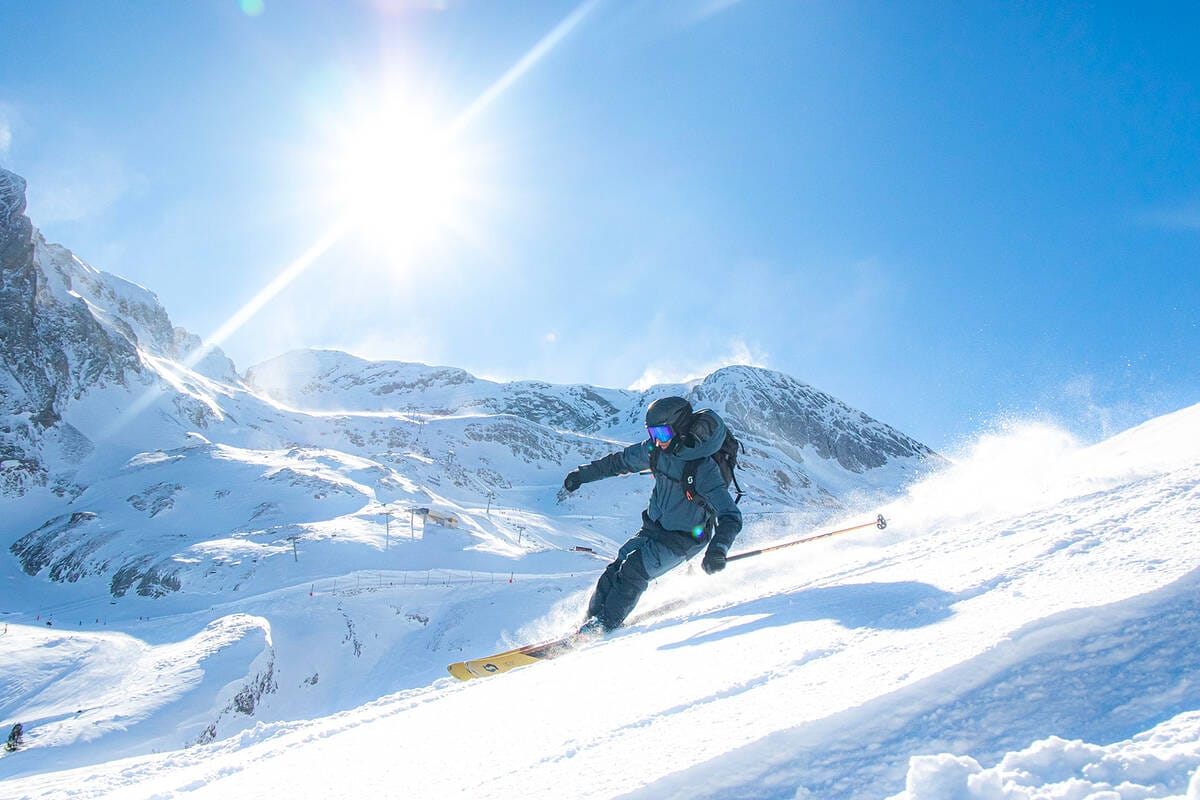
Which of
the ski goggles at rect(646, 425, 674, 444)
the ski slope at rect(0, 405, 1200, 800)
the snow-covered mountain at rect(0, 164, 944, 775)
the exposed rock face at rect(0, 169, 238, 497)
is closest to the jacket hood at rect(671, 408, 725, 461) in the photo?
the ski goggles at rect(646, 425, 674, 444)

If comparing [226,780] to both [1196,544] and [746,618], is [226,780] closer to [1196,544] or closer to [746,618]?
[746,618]

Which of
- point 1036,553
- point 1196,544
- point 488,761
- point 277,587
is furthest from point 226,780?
point 277,587

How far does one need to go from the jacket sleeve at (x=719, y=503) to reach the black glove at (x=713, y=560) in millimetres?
62

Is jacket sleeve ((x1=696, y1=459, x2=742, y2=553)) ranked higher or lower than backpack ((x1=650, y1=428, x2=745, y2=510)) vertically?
lower

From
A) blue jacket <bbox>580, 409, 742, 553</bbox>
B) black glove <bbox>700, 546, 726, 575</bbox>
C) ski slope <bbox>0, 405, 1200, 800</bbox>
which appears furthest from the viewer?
blue jacket <bbox>580, 409, 742, 553</bbox>

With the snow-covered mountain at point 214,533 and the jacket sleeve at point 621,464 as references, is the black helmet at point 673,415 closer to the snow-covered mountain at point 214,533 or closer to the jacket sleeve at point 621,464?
the jacket sleeve at point 621,464

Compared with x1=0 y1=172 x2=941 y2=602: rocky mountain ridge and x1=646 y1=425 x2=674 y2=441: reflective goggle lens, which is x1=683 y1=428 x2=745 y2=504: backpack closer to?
x1=646 y1=425 x2=674 y2=441: reflective goggle lens

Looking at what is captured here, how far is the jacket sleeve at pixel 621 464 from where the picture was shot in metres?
7.71

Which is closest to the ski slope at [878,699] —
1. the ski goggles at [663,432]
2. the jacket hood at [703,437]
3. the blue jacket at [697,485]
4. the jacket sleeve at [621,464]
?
the blue jacket at [697,485]

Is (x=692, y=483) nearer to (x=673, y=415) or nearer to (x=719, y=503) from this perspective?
(x=719, y=503)

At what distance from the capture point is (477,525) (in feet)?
206

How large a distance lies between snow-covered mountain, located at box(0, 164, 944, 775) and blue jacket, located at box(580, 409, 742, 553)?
4.78 m

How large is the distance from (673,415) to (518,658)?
332 centimetres

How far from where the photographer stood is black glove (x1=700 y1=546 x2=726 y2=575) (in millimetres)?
6256
